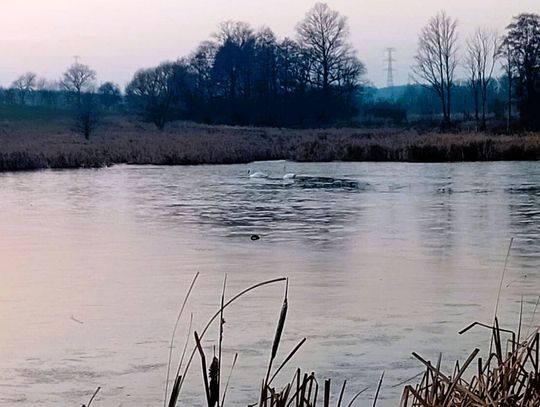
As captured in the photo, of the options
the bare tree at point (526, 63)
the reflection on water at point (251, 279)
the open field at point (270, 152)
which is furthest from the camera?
the bare tree at point (526, 63)

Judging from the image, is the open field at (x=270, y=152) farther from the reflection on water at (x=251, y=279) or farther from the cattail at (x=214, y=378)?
the cattail at (x=214, y=378)

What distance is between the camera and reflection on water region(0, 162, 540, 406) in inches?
168

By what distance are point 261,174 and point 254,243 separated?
9.77 m

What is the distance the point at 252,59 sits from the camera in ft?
170

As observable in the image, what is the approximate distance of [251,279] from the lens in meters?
6.48

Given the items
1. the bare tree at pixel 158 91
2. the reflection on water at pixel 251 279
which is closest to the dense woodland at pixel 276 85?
the bare tree at pixel 158 91

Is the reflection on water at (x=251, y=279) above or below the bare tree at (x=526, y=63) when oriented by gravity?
below

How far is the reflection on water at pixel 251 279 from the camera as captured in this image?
168 inches

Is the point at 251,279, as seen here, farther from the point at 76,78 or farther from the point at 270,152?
the point at 76,78

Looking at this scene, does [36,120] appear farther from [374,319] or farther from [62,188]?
[374,319]

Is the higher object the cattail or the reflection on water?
the cattail

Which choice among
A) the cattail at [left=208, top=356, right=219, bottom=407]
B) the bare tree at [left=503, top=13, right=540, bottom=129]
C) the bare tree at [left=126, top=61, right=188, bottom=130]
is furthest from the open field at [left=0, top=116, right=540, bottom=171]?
the cattail at [left=208, top=356, right=219, bottom=407]

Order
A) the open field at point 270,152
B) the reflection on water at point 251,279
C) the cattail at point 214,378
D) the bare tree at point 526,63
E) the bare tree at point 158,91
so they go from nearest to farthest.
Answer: the cattail at point 214,378, the reflection on water at point 251,279, the open field at point 270,152, the bare tree at point 526,63, the bare tree at point 158,91

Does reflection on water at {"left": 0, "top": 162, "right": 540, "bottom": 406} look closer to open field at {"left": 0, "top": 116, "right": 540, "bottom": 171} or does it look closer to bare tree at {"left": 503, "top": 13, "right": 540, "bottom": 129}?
open field at {"left": 0, "top": 116, "right": 540, "bottom": 171}
